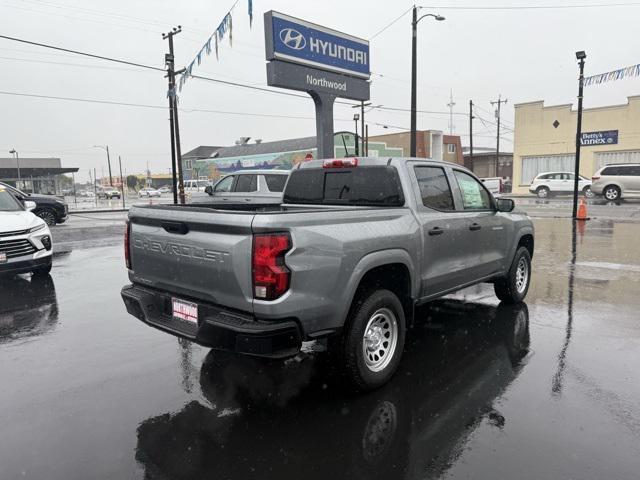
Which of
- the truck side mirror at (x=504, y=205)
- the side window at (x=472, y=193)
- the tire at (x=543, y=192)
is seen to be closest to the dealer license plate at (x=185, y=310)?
the side window at (x=472, y=193)

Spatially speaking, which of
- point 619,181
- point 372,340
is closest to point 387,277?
point 372,340

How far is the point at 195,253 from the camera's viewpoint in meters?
3.39

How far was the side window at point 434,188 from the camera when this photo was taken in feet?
14.9

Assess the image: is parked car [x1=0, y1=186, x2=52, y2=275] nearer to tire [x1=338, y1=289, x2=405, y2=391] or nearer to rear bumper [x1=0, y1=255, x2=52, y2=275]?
rear bumper [x1=0, y1=255, x2=52, y2=275]

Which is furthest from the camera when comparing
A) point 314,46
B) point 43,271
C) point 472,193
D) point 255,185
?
point 255,185

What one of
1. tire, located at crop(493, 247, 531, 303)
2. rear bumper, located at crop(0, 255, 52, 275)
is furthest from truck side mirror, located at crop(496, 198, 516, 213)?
rear bumper, located at crop(0, 255, 52, 275)

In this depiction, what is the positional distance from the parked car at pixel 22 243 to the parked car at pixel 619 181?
26419mm

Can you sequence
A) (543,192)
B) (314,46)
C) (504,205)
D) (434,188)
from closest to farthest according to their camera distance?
(434,188) < (504,205) < (314,46) < (543,192)

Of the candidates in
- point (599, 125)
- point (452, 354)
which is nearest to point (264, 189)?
point (452, 354)

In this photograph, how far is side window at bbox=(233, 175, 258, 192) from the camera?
1293 cm

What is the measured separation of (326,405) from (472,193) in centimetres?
307

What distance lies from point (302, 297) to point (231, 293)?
1.58 ft

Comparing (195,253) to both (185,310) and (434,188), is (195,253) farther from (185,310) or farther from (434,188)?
(434,188)

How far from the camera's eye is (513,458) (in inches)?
113
